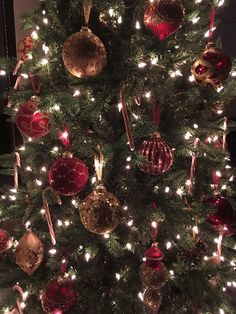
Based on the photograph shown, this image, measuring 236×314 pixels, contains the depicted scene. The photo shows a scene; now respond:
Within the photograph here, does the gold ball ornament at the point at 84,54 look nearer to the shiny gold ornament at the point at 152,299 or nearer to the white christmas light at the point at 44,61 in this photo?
the white christmas light at the point at 44,61

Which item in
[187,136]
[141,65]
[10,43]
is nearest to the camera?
[141,65]

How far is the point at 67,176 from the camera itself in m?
1.03

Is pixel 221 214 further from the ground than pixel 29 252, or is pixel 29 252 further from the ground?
pixel 221 214

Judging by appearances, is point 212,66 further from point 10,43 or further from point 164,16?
point 10,43

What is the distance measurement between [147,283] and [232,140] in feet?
5.79

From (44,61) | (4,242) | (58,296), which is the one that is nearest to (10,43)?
(44,61)

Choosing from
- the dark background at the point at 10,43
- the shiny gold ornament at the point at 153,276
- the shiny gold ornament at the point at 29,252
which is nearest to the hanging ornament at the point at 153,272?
the shiny gold ornament at the point at 153,276

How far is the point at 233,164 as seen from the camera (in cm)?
→ 266

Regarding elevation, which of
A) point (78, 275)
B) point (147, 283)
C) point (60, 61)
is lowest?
point (78, 275)

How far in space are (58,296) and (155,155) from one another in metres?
0.56

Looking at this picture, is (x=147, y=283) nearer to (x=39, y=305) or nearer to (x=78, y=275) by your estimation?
(x=78, y=275)

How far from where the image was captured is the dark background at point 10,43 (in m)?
2.07

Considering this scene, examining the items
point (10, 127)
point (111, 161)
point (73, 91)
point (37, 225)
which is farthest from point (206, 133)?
point (10, 127)

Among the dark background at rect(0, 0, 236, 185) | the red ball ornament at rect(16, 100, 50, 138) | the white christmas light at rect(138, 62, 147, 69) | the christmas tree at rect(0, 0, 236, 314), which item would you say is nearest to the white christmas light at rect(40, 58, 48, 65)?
the christmas tree at rect(0, 0, 236, 314)
